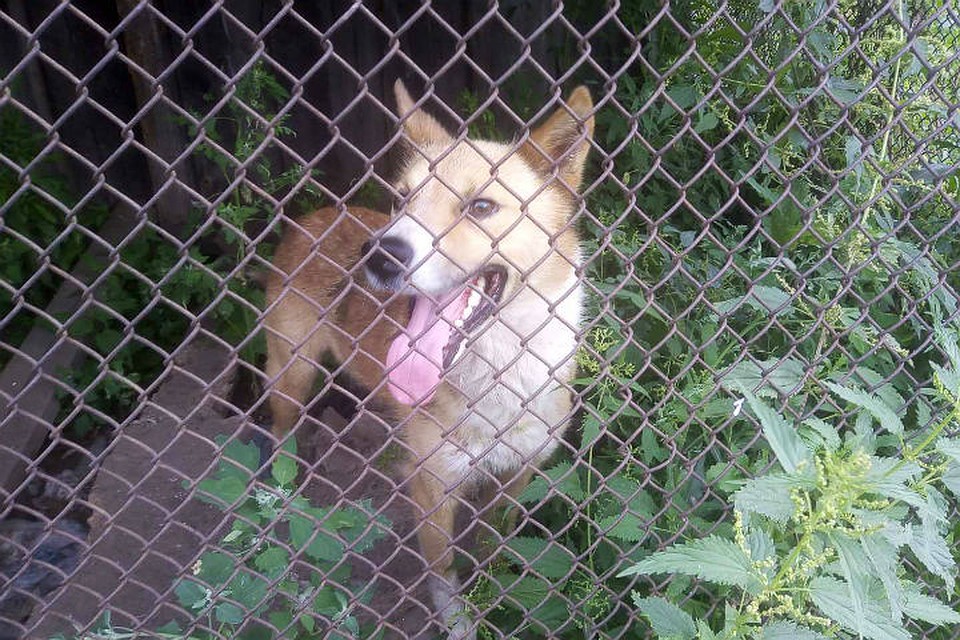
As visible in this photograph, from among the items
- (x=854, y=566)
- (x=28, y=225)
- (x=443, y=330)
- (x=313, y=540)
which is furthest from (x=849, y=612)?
(x=28, y=225)

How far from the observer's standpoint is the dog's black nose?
98.3 inches

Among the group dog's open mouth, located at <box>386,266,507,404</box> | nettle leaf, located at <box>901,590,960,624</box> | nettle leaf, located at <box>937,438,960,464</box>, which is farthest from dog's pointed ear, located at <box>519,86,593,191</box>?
nettle leaf, located at <box>901,590,960,624</box>

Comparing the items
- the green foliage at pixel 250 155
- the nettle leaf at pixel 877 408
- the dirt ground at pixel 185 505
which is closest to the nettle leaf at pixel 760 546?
the nettle leaf at pixel 877 408

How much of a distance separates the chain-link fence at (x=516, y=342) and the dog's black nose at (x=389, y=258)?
11 millimetres

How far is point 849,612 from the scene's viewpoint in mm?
1771

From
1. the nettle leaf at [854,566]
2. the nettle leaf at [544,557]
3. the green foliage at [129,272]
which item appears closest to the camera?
the nettle leaf at [854,566]

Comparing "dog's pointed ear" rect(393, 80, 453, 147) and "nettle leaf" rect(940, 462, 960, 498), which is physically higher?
"dog's pointed ear" rect(393, 80, 453, 147)

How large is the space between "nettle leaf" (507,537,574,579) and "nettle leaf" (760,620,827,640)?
0.70m

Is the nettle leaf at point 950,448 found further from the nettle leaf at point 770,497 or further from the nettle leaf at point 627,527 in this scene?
the nettle leaf at point 627,527

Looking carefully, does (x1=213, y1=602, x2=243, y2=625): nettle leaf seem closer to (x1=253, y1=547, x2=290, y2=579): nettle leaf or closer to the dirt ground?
(x1=253, y1=547, x2=290, y2=579): nettle leaf

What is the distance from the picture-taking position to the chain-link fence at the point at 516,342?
6.21 feet

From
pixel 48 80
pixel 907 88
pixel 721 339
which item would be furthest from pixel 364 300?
pixel 48 80

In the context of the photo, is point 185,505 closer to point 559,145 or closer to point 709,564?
point 559,145

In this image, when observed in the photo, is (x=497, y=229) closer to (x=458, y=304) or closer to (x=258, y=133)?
(x=458, y=304)
